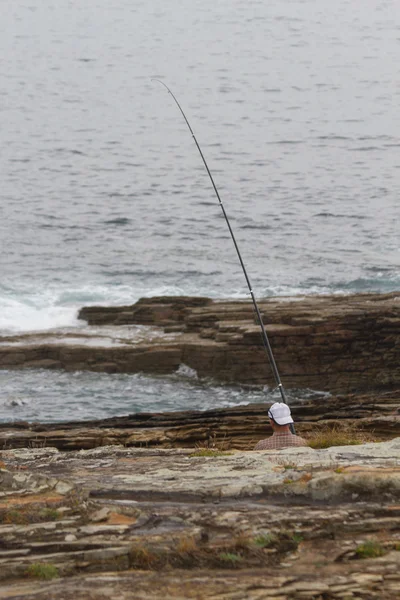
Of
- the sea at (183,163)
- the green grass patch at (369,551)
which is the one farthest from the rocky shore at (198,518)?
the sea at (183,163)

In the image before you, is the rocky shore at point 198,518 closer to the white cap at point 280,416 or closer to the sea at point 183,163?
the white cap at point 280,416

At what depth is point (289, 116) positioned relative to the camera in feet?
175

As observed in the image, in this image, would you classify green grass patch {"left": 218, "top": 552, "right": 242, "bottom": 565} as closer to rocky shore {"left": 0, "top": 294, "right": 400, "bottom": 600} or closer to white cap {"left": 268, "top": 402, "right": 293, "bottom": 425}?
rocky shore {"left": 0, "top": 294, "right": 400, "bottom": 600}

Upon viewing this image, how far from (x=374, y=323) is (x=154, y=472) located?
1275cm

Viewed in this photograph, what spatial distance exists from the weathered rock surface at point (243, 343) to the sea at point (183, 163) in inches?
20.0

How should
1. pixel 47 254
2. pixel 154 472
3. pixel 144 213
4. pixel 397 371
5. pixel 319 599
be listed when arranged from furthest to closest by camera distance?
pixel 144 213
pixel 47 254
pixel 397 371
pixel 154 472
pixel 319 599

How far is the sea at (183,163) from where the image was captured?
1116 inches

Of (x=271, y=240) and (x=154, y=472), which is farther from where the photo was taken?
(x=271, y=240)

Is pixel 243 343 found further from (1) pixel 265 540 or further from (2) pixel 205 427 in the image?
(1) pixel 265 540

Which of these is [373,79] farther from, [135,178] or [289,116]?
[135,178]

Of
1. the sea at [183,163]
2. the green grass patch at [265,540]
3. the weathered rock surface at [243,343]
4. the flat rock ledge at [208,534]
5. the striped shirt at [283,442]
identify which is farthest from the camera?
the sea at [183,163]

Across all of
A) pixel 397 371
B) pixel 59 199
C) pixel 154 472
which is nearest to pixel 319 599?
pixel 154 472

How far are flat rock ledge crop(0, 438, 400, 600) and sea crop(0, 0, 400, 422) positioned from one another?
11.4 meters

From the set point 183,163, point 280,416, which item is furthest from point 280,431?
point 183,163
